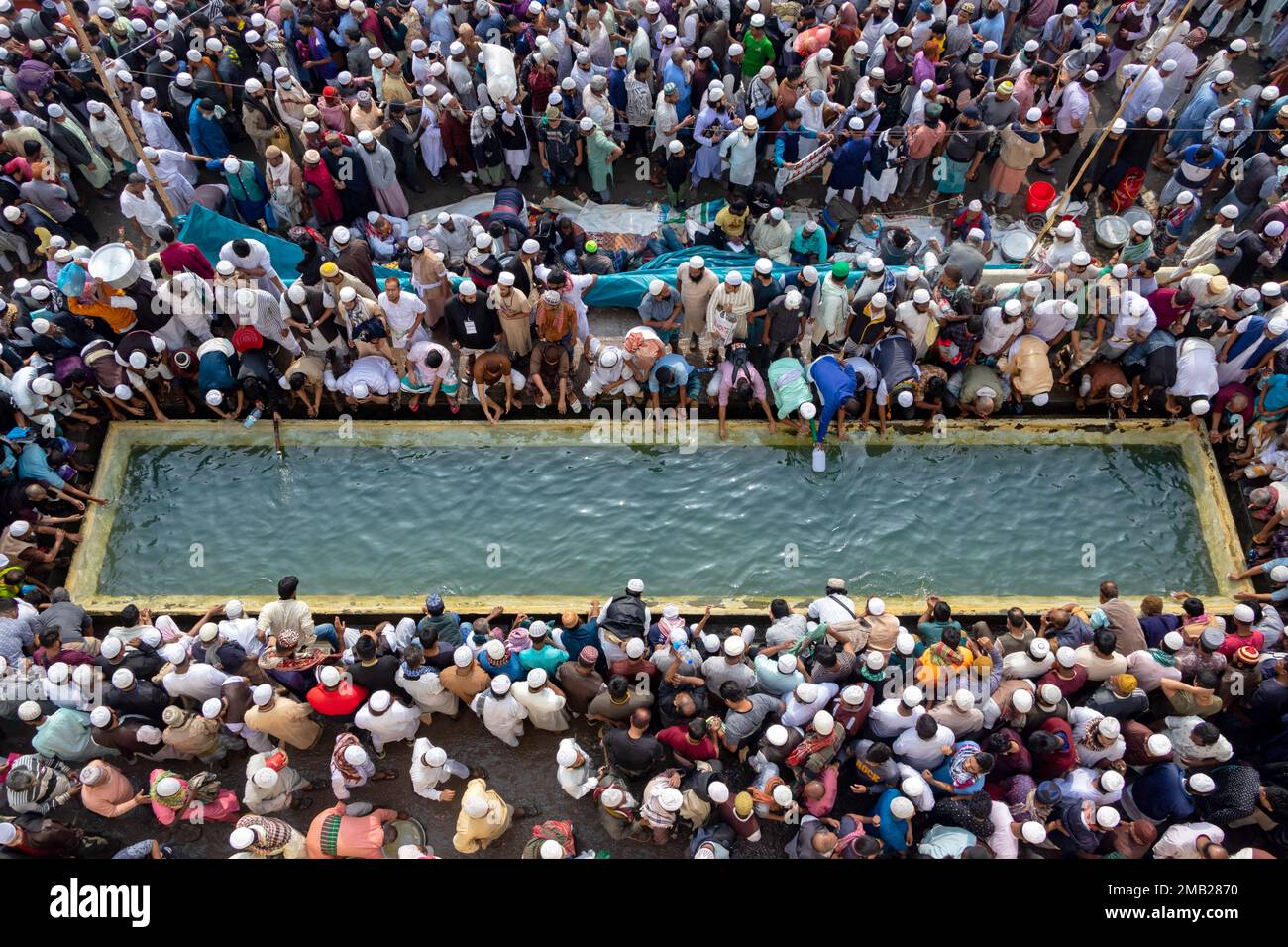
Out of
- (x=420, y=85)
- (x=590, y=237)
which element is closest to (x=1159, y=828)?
(x=590, y=237)

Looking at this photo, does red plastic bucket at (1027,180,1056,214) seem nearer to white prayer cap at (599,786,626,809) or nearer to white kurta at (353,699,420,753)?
white prayer cap at (599,786,626,809)

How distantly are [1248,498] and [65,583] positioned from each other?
43.1ft

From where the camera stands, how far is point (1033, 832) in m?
7.35

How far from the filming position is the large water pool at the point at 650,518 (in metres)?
10.1

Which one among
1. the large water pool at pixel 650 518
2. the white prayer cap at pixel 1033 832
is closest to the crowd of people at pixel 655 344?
the white prayer cap at pixel 1033 832

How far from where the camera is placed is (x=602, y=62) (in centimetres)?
1315

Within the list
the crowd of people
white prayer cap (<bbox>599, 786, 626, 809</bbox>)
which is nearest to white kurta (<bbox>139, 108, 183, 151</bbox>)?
the crowd of people

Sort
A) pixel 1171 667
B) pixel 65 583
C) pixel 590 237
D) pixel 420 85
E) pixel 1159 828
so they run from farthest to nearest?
pixel 420 85, pixel 590 237, pixel 65 583, pixel 1171 667, pixel 1159 828

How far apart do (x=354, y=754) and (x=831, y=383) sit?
6334mm

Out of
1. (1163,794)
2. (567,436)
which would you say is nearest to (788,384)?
(567,436)

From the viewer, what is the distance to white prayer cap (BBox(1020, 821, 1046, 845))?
7340 mm

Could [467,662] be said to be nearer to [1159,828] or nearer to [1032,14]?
[1159,828]

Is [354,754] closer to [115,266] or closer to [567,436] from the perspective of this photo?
[567,436]

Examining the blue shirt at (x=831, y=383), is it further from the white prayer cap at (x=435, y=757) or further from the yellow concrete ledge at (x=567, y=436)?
the white prayer cap at (x=435, y=757)
